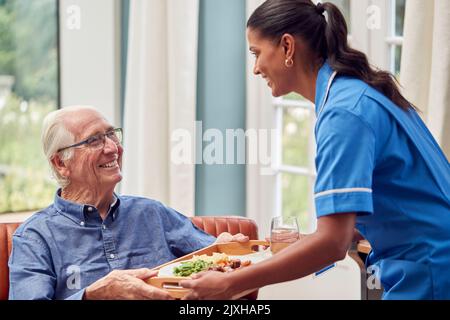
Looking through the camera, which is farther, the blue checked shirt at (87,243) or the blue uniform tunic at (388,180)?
the blue checked shirt at (87,243)

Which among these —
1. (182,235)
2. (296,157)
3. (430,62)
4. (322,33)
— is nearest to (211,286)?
(322,33)

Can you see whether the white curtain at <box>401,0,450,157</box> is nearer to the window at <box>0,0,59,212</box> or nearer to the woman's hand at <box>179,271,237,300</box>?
the woman's hand at <box>179,271,237,300</box>

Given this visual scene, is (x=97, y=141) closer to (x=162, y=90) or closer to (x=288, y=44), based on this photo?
(x=288, y=44)

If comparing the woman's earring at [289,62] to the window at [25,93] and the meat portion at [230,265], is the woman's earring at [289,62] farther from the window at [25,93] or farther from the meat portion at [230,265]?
the window at [25,93]

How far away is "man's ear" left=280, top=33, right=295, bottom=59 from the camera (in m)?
1.82

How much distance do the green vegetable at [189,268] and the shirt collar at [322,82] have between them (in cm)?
55

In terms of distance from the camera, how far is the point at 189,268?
211 centimetres

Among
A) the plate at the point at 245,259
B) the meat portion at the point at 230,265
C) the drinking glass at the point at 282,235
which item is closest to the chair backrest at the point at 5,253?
the plate at the point at 245,259

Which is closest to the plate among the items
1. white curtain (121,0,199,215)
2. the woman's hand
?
the woman's hand

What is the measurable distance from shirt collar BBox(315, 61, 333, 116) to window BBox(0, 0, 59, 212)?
2299mm

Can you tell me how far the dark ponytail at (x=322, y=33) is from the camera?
1814 millimetres

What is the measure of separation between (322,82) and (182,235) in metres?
0.93
